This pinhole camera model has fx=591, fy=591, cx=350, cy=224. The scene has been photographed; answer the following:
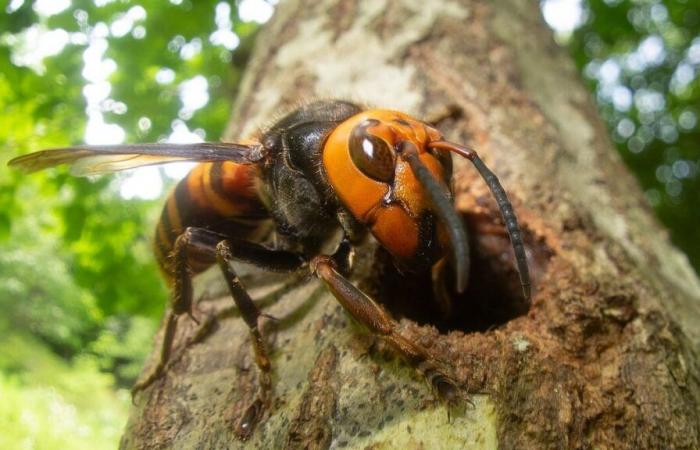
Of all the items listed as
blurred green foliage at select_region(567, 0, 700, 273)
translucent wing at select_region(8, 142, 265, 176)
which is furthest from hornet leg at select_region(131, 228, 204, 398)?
blurred green foliage at select_region(567, 0, 700, 273)

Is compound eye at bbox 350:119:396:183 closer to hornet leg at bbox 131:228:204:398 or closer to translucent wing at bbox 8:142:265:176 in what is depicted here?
translucent wing at bbox 8:142:265:176

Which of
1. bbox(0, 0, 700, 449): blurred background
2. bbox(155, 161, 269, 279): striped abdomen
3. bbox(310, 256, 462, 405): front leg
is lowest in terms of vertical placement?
bbox(310, 256, 462, 405): front leg

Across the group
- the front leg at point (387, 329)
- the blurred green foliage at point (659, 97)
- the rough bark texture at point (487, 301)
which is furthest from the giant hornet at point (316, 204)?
the blurred green foliage at point (659, 97)

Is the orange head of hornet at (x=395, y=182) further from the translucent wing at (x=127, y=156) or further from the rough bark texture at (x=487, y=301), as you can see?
the translucent wing at (x=127, y=156)

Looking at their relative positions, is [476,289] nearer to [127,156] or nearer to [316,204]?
[316,204]

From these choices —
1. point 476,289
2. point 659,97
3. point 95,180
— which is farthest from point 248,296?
point 659,97

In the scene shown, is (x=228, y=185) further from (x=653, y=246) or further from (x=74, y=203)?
(x=74, y=203)
